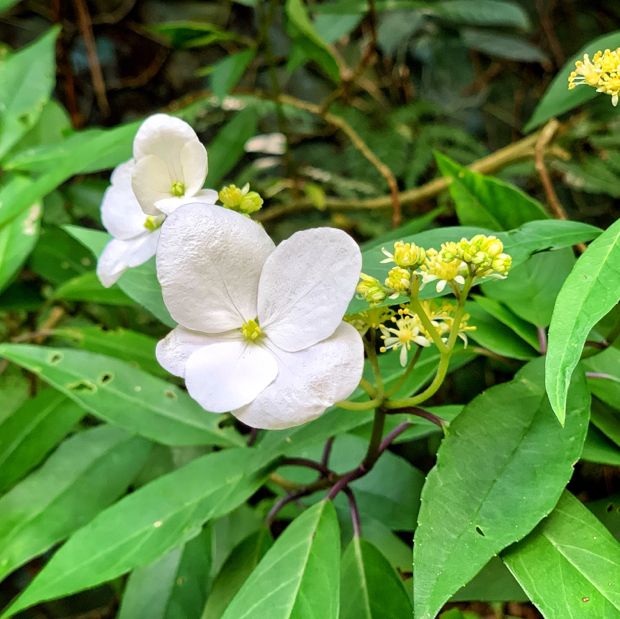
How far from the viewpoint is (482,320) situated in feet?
2.22

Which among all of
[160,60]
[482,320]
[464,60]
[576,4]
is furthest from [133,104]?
[482,320]

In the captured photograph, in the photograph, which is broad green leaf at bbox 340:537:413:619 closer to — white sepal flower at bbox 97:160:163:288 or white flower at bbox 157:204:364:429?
white flower at bbox 157:204:364:429

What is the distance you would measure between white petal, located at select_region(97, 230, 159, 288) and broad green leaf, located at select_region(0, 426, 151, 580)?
0.96ft

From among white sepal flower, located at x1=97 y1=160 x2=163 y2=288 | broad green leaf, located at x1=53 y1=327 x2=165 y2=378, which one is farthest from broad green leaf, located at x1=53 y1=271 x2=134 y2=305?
white sepal flower, located at x1=97 y1=160 x2=163 y2=288

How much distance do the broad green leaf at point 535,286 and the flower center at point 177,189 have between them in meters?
0.31

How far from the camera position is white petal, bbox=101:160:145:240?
593 mm

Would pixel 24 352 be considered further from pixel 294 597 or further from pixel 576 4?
pixel 576 4

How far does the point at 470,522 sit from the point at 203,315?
227mm

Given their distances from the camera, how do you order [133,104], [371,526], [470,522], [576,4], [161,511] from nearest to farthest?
[470,522] → [161,511] → [371,526] → [576,4] → [133,104]

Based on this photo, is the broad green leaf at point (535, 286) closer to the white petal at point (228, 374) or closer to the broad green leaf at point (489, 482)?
the broad green leaf at point (489, 482)

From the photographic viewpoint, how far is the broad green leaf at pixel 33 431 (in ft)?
2.61

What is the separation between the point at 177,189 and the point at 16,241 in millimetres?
417


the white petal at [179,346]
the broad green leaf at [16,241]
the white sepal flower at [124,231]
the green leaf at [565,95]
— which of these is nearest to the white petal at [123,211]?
the white sepal flower at [124,231]

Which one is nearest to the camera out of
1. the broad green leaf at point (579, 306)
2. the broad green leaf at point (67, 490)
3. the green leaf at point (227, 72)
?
the broad green leaf at point (579, 306)
